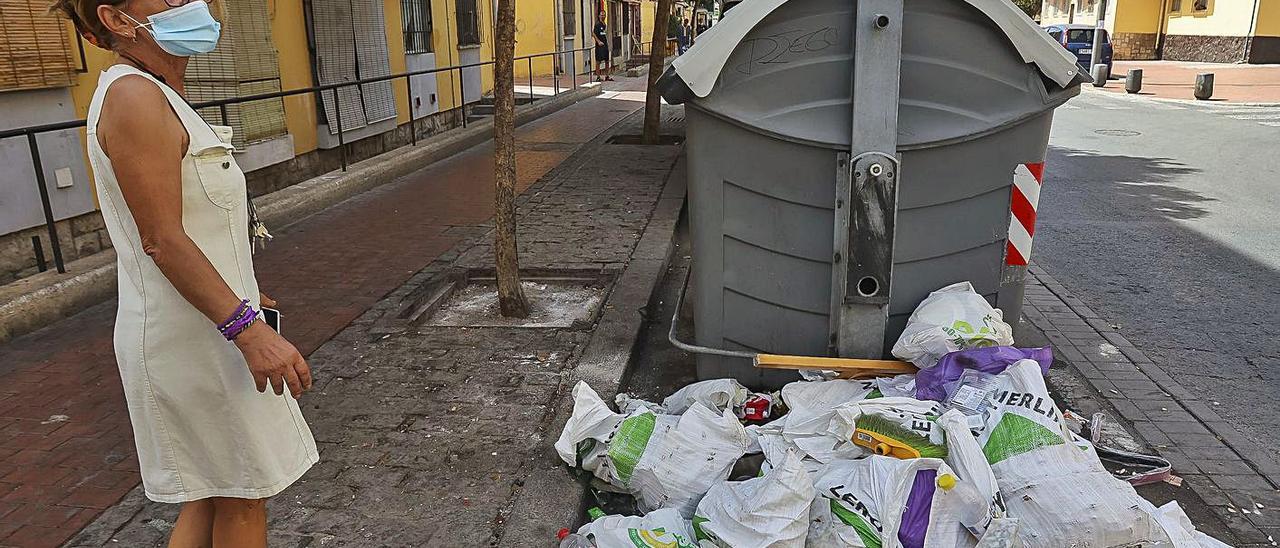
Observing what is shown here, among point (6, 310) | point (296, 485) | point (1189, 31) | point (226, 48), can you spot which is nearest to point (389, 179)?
point (226, 48)

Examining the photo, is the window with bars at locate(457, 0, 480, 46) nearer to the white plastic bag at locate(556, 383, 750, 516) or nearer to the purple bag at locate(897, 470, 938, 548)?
the white plastic bag at locate(556, 383, 750, 516)

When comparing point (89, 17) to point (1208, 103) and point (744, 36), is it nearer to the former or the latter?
point (744, 36)

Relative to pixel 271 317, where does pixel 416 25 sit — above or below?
above

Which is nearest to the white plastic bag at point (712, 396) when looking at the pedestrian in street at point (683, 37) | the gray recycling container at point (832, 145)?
the gray recycling container at point (832, 145)

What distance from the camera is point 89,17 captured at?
187 centimetres

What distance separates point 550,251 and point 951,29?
3.85 meters

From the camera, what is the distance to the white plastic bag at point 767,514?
2.62 meters

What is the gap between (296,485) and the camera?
10.8 ft

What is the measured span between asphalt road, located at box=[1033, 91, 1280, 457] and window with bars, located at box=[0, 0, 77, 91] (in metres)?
7.05

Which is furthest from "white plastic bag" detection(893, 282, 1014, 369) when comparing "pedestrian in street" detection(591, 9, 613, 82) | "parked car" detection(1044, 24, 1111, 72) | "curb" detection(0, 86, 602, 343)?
"parked car" detection(1044, 24, 1111, 72)

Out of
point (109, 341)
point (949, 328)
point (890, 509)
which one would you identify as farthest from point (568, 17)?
point (890, 509)

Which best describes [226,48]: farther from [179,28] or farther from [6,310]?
[179,28]

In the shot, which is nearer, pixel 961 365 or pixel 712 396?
pixel 961 365

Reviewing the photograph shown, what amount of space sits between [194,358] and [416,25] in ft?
37.0
